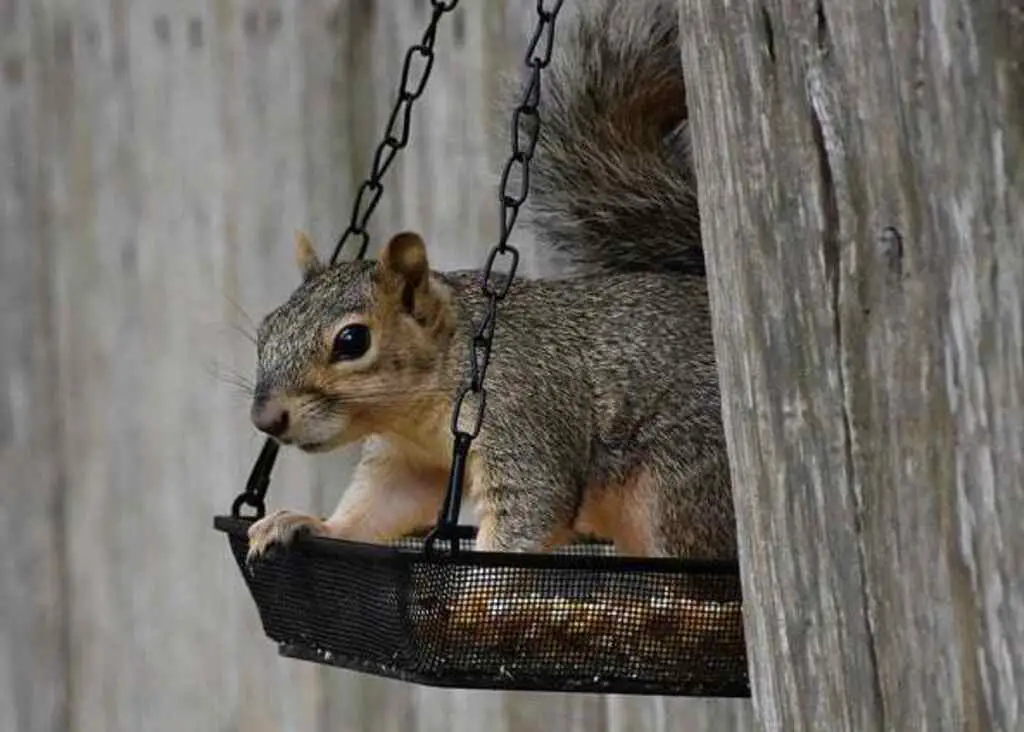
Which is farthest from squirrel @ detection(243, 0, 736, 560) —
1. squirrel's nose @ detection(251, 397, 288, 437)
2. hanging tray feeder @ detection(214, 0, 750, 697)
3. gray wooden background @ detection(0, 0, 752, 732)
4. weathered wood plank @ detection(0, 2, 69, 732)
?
weathered wood plank @ detection(0, 2, 69, 732)

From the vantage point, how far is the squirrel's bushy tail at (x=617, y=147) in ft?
5.42

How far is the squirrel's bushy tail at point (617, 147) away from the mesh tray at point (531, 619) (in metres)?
0.48

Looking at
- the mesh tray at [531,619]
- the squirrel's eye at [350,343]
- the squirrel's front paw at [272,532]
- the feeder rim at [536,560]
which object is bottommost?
the mesh tray at [531,619]

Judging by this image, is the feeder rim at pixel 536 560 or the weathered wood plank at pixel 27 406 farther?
the weathered wood plank at pixel 27 406

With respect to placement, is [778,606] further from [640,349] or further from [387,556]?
[640,349]

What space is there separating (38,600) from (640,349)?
763mm

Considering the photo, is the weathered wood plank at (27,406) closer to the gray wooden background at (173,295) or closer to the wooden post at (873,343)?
the gray wooden background at (173,295)

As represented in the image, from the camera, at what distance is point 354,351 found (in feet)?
4.81

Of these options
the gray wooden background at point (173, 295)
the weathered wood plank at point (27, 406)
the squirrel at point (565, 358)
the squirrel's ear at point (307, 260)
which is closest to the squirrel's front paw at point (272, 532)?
the squirrel at point (565, 358)

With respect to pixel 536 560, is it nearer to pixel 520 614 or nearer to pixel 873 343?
pixel 520 614

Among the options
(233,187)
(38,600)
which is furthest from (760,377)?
(38,600)

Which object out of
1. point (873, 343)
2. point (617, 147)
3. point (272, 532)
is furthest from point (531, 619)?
point (617, 147)

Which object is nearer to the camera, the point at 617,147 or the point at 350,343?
the point at 350,343

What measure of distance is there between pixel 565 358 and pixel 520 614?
1.35 feet
